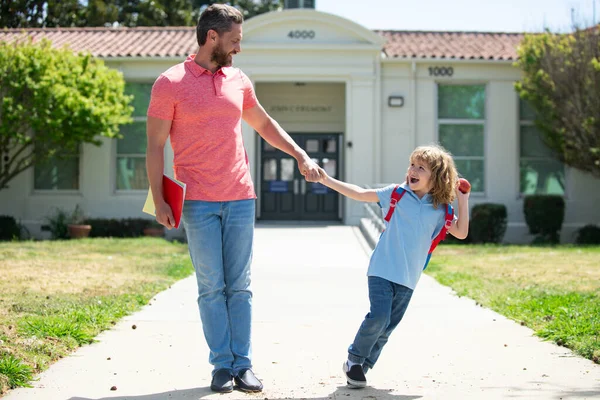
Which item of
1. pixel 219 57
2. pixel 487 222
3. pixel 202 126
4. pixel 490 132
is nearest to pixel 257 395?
pixel 202 126

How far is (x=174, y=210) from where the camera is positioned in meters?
4.74

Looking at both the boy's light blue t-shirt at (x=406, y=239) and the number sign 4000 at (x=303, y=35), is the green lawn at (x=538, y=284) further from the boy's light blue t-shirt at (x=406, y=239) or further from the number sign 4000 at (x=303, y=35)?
the number sign 4000 at (x=303, y=35)

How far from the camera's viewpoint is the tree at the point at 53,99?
57.3 feet

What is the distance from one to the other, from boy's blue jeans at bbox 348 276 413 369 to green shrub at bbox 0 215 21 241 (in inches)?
608

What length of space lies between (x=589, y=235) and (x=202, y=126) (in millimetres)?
15947

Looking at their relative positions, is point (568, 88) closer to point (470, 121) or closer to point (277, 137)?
point (470, 121)

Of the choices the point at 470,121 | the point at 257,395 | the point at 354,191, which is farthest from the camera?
the point at 470,121

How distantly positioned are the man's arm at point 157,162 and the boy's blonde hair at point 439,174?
4.90 ft

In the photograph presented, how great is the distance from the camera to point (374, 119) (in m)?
19.5

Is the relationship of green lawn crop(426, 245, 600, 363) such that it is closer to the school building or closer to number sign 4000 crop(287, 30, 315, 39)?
the school building

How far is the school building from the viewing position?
19.2 metres

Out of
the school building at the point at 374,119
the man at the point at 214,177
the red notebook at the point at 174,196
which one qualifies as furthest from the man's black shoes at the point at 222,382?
the school building at the point at 374,119

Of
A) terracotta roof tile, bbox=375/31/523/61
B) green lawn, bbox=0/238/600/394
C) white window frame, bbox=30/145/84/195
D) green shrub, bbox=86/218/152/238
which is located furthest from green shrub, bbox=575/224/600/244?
white window frame, bbox=30/145/84/195

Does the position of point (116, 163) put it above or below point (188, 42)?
below
